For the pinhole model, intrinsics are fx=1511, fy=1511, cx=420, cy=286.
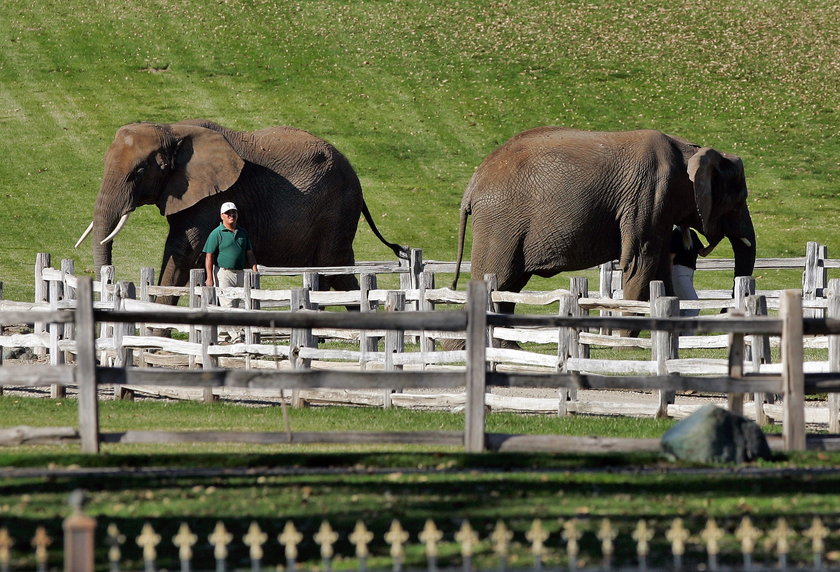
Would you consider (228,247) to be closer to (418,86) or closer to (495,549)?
(495,549)

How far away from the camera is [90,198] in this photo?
40094 mm

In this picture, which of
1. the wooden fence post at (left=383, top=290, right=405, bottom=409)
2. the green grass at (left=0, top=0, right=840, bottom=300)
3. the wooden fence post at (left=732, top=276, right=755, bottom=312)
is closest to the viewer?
the wooden fence post at (left=383, top=290, right=405, bottom=409)

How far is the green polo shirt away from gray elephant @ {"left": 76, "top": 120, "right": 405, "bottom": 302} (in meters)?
1.92

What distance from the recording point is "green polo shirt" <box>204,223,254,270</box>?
20.3 m

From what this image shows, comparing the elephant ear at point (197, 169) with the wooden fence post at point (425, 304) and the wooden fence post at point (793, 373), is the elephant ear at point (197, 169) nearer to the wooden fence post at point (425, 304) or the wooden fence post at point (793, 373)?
the wooden fence post at point (425, 304)

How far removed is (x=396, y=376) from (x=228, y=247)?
32.3ft

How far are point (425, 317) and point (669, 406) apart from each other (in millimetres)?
4937

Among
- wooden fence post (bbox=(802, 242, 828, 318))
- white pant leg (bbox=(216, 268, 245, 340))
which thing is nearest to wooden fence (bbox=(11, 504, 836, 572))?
white pant leg (bbox=(216, 268, 245, 340))

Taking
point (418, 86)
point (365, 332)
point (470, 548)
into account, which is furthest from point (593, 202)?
point (418, 86)

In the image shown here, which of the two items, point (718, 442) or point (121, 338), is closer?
point (718, 442)

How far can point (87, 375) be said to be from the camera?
425 inches

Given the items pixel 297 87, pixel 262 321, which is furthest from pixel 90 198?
pixel 262 321

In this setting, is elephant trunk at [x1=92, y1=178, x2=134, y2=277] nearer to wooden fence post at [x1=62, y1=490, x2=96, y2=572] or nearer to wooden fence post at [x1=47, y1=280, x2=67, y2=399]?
wooden fence post at [x1=47, y1=280, x2=67, y2=399]

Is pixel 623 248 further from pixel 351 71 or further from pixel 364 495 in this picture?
pixel 351 71
